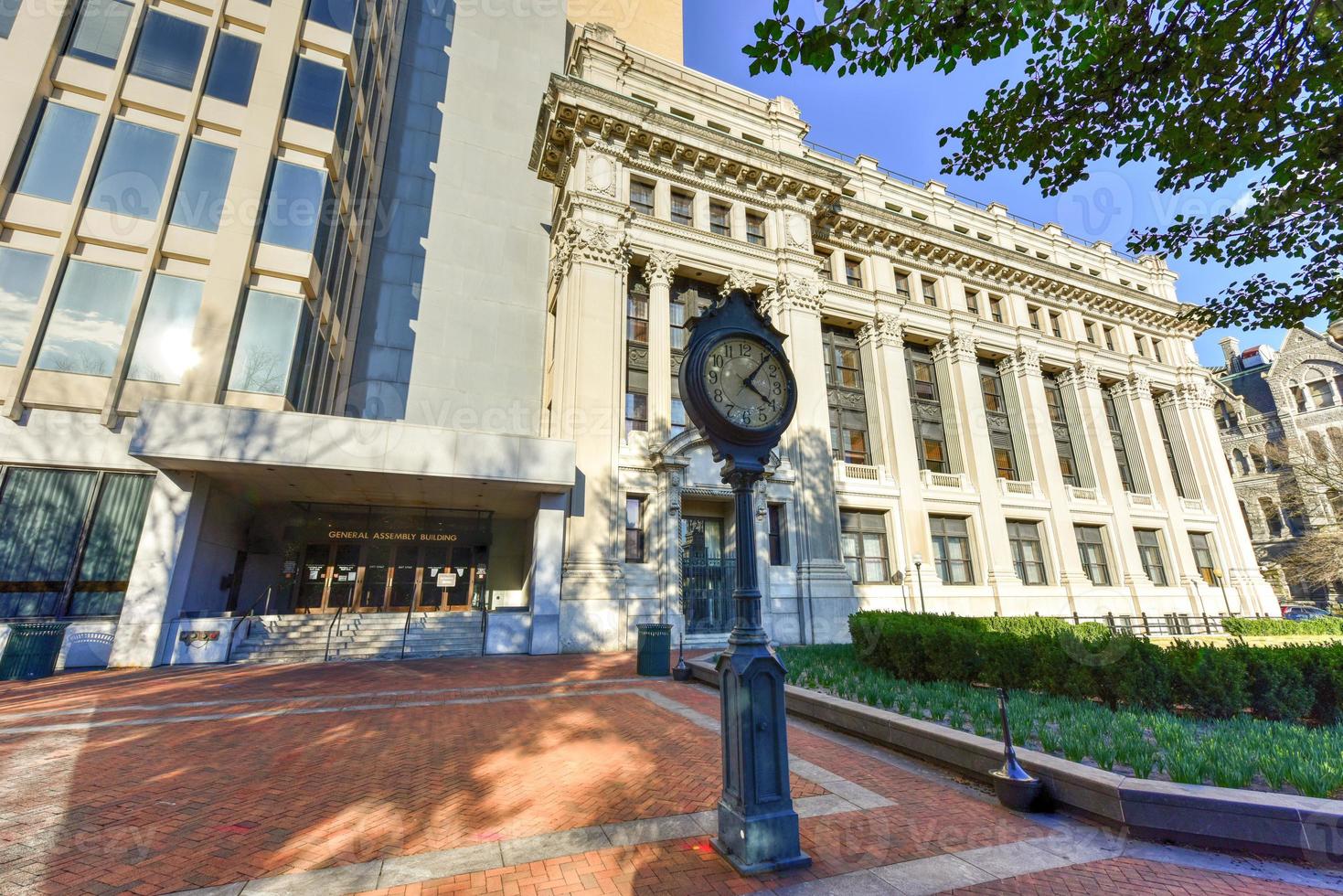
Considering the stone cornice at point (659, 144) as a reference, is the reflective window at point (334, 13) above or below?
above

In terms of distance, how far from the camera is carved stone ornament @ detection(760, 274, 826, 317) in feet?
80.0

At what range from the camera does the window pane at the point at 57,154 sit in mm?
15680

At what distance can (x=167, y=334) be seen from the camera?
16.1 meters

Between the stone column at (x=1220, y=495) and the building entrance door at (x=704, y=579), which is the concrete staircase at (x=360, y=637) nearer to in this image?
the building entrance door at (x=704, y=579)

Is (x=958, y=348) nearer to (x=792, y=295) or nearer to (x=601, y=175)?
(x=792, y=295)

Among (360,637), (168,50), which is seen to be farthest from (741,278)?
(168,50)

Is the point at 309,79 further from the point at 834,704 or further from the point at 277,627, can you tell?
the point at 834,704

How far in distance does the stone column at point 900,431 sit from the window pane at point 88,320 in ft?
93.6

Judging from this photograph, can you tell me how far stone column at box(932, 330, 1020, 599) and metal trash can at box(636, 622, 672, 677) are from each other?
1991cm

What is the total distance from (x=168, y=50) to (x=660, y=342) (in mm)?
18460

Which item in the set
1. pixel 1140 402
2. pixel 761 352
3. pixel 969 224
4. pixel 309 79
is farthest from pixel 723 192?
pixel 1140 402

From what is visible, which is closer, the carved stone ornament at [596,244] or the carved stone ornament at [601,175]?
the carved stone ornament at [596,244]

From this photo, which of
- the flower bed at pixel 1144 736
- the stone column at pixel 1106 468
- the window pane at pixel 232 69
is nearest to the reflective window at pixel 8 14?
the window pane at pixel 232 69

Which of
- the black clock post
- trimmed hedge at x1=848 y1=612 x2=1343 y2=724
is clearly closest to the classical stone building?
trimmed hedge at x1=848 y1=612 x2=1343 y2=724
